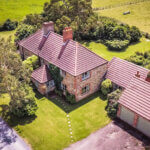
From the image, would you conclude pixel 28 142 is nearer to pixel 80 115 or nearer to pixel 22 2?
pixel 80 115

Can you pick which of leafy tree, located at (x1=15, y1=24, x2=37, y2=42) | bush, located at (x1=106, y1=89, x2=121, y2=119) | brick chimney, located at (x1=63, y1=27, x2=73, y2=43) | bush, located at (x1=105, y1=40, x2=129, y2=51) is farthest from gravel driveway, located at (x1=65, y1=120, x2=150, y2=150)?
leafy tree, located at (x1=15, y1=24, x2=37, y2=42)

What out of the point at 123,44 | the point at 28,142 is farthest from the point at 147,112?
the point at 123,44

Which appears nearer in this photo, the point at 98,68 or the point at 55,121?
→ the point at 55,121

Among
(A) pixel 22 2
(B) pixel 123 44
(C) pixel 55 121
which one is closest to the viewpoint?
(C) pixel 55 121

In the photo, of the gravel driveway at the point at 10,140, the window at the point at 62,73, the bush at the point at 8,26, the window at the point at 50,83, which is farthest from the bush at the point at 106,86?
the bush at the point at 8,26

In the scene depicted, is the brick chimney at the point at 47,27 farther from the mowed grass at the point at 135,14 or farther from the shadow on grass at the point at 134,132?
the mowed grass at the point at 135,14

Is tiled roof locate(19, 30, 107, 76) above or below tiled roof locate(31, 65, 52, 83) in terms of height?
above

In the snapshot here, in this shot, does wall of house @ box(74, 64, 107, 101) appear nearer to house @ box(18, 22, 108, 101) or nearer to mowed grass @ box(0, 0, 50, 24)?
house @ box(18, 22, 108, 101)
